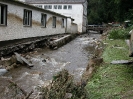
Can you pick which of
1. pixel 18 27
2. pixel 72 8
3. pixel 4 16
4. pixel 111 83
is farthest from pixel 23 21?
pixel 72 8

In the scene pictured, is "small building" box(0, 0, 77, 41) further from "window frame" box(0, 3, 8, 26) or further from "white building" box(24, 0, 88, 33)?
"white building" box(24, 0, 88, 33)

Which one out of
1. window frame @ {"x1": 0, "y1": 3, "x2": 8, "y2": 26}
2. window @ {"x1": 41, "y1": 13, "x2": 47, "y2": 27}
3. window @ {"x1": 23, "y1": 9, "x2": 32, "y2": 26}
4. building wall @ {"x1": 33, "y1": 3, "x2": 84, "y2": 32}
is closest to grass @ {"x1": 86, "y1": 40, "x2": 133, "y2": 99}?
window frame @ {"x1": 0, "y1": 3, "x2": 8, "y2": 26}

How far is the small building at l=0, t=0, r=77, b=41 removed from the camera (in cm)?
1484

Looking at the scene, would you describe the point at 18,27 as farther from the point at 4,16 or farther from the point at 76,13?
the point at 76,13

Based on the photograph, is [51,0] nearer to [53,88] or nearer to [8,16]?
[8,16]

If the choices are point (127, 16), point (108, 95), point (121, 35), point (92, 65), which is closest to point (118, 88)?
point (108, 95)

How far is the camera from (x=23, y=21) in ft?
57.6

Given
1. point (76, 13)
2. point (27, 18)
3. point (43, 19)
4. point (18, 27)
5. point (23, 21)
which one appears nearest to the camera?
point (18, 27)

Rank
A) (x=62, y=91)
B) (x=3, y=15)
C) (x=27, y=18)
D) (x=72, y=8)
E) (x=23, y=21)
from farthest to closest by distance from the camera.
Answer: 1. (x=72, y=8)
2. (x=27, y=18)
3. (x=23, y=21)
4. (x=3, y=15)
5. (x=62, y=91)

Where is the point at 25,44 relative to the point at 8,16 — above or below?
below

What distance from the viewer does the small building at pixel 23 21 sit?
14836mm

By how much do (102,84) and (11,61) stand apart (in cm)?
698

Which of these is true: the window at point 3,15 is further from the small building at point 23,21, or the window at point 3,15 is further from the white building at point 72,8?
the white building at point 72,8

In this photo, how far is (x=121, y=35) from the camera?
64.0 ft
